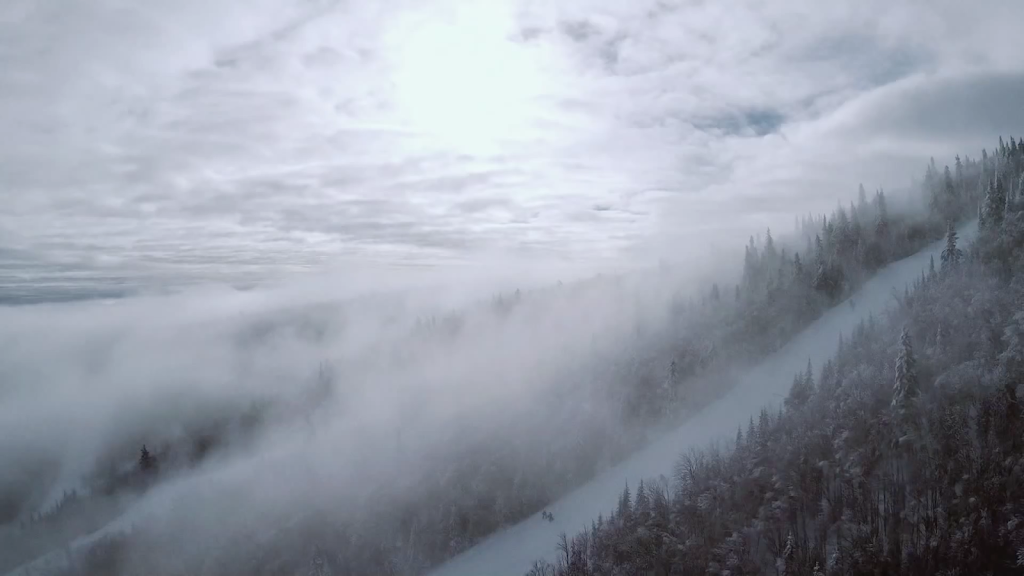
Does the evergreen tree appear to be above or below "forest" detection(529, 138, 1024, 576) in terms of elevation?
above

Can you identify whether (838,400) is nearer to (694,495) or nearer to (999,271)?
(694,495)

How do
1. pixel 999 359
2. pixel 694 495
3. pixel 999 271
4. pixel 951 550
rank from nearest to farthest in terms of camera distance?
pixel 951 550 → pixel 999 359 → pixel 694 495 → pixel 999 271

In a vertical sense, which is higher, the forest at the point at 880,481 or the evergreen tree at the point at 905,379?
the evergreen tree at the point at 905,379

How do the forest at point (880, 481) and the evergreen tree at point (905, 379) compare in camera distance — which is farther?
the evergreen tree at point (905, 379)

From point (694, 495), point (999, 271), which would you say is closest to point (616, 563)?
point (694, 495)

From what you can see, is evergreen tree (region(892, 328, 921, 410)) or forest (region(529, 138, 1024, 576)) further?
evergreen tree (region(892, 328, 921, 410))

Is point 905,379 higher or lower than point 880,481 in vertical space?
higher

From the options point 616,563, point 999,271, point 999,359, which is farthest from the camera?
point 999,271

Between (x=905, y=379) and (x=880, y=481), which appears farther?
(x=905, y=379)
